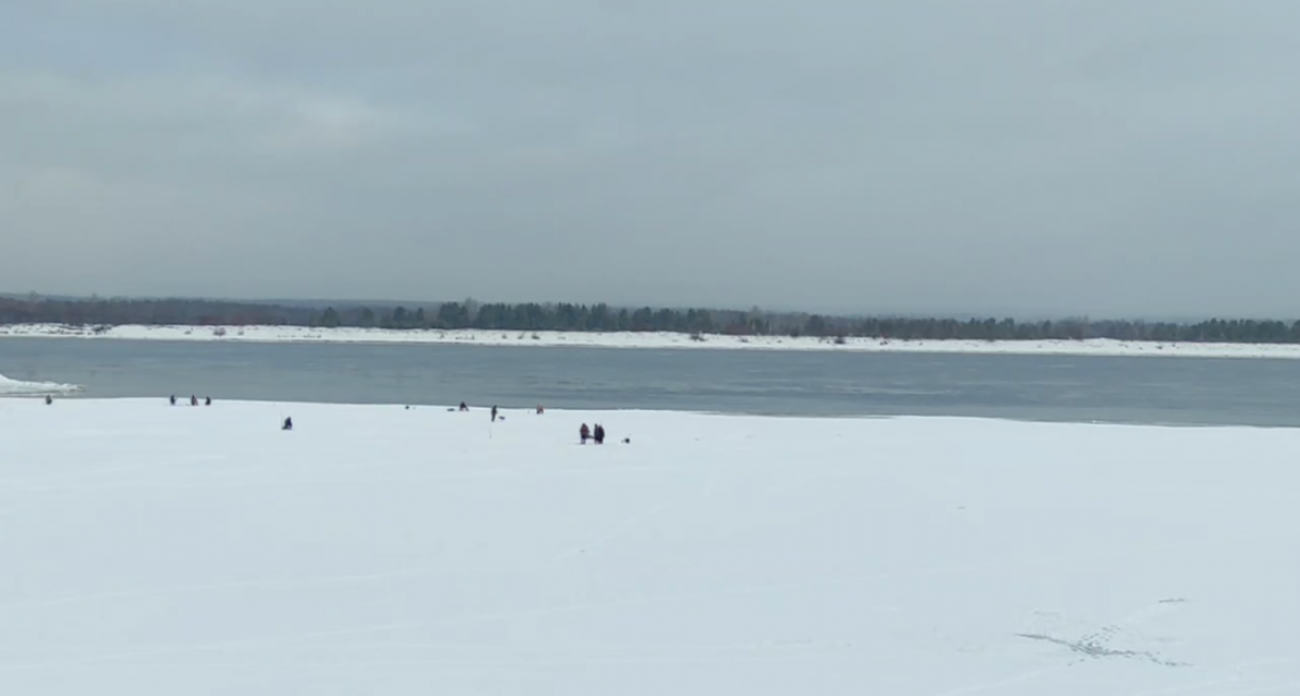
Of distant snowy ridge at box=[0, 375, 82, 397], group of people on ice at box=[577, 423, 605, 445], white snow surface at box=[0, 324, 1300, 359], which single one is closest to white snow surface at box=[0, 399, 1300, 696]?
group of people on ice at box=[577, 423, 605, 445]

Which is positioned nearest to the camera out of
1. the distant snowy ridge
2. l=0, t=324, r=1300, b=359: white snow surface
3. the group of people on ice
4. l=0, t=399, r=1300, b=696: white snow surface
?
l=0, t=399, r=1300, b=696: white snow surface

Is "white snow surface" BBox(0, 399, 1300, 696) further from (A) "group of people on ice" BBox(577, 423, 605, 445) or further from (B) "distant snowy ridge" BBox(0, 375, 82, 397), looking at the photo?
(B) "distant snowy ridge" BBox(0, 375, 82, 397)

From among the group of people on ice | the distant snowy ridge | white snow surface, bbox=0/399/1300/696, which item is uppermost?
the group of people on ice

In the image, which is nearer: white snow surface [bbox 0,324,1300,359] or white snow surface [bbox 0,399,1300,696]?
white snow surface [bbox 0,399,1300,696]

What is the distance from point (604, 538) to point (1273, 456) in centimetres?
1387

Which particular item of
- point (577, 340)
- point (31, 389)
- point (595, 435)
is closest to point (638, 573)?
point (595, 435)

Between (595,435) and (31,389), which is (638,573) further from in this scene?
(31,389)

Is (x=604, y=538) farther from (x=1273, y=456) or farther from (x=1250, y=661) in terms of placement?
(x=1273, y=456)

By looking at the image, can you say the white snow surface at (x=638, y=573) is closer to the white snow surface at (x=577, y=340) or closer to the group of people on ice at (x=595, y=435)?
the group of people on ice at (x=595, y=435)

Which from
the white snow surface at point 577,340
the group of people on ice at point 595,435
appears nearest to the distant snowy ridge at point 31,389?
the group of people on ice at point 595,435

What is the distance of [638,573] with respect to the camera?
1107 cm

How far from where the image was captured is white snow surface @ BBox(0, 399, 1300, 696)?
27.5 ft

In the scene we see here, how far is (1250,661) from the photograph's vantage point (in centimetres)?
873

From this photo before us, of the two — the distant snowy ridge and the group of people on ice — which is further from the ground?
the group of people on ice
